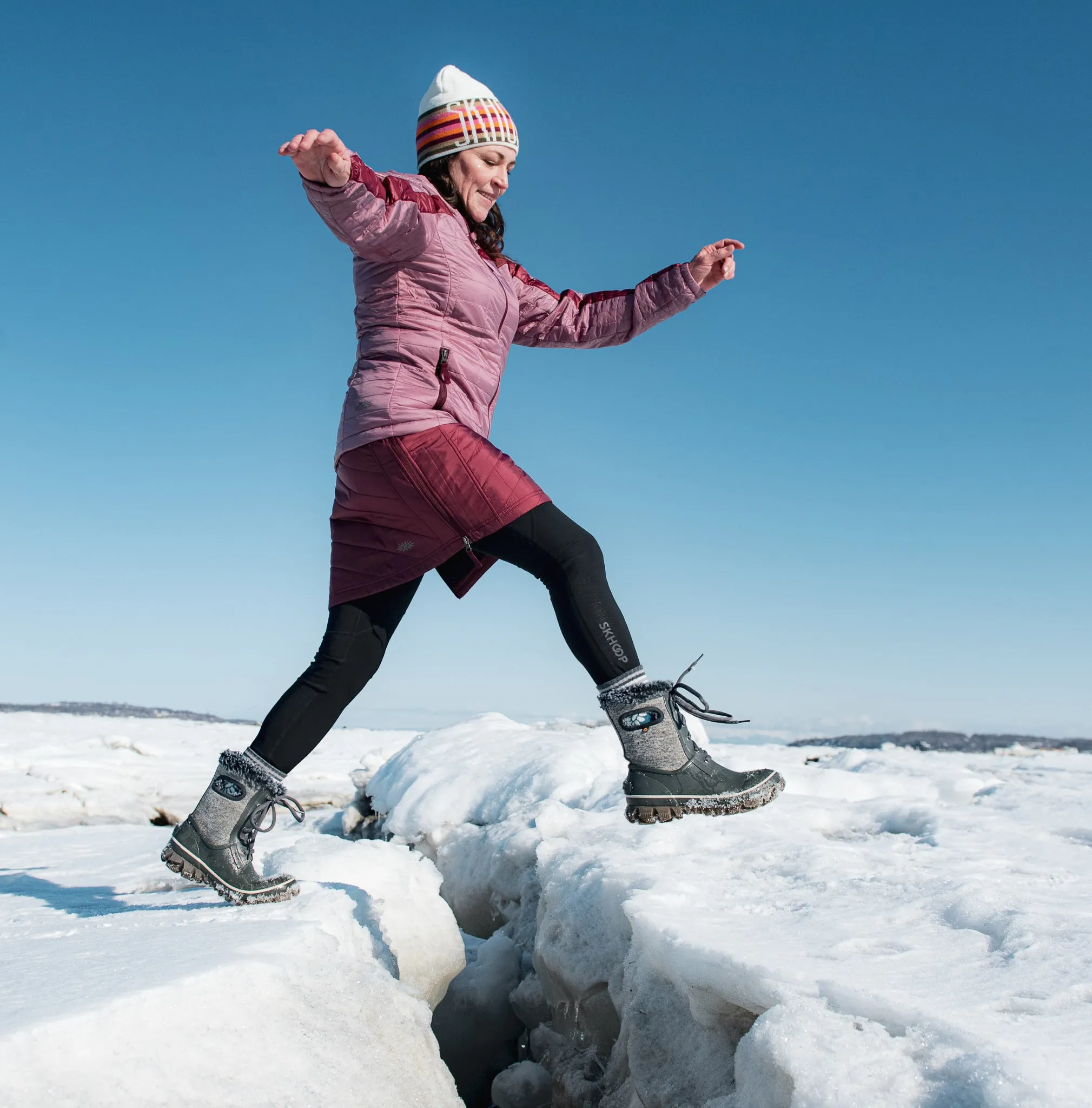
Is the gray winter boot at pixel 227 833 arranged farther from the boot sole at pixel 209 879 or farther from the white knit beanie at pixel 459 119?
the white knit beanie at pixel 459 119

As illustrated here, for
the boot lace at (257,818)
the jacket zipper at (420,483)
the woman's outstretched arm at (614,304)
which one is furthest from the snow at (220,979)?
the woman's outstretched arm at (614,304)

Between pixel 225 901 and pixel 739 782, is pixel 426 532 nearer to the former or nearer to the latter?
pixel 739 782

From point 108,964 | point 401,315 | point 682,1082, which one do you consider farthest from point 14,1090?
point 401,315

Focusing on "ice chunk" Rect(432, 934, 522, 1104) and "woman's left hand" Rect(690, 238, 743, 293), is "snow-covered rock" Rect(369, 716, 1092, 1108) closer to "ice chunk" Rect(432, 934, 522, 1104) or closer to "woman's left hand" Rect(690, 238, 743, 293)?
"ice chunk" Rect(432, 934, 522, 1104)

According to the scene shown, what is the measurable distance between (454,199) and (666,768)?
1627 mm

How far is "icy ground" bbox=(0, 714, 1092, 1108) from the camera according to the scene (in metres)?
1.15

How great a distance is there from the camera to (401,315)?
2.19 meters

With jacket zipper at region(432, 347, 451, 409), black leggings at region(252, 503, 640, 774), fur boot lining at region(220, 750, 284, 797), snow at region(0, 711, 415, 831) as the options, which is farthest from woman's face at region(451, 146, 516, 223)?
snow at region(0, 711, 415, 831)

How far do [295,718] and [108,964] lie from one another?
734 millimetres

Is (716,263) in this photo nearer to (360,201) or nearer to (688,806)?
(360,201)

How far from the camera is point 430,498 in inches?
81.3

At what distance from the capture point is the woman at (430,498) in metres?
1.99

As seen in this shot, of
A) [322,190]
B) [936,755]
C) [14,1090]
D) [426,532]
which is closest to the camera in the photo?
[14,1090]

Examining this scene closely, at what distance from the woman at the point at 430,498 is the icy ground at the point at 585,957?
0.24 meters
